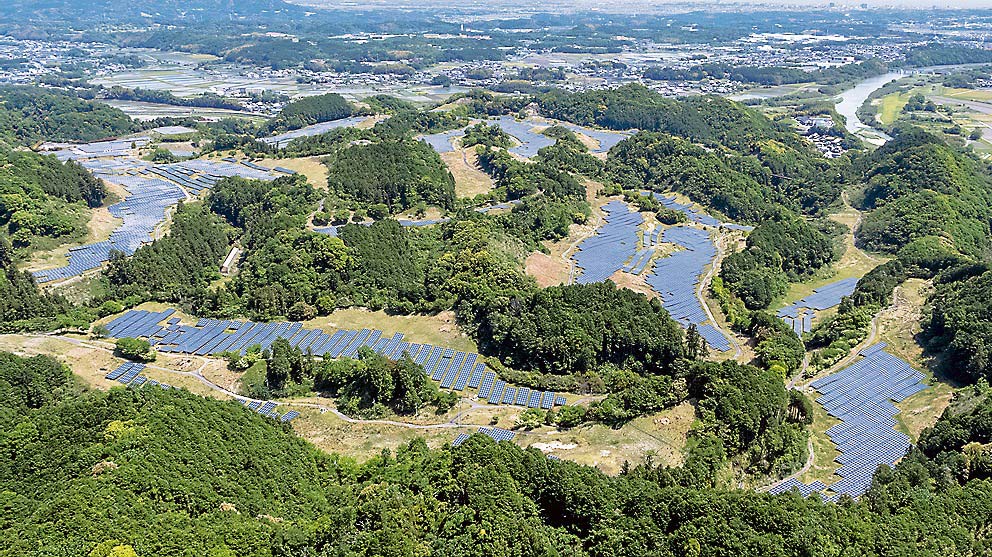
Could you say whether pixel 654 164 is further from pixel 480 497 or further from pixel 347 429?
pixel 480 497

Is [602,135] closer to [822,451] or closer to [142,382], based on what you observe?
[822,451]

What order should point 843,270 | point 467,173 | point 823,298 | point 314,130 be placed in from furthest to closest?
point 314,130 → point 467,173 → point 843,270 → point 823,298

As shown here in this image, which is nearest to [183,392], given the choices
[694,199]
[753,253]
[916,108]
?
[753,253]

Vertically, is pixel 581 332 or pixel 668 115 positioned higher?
pixel 668 115

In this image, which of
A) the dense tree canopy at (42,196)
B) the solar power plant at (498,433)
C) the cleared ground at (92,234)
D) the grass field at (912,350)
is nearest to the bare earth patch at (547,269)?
the solar power plant at (498,433)

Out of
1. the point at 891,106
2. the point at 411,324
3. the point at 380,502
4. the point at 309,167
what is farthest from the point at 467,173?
the point at 891,106
